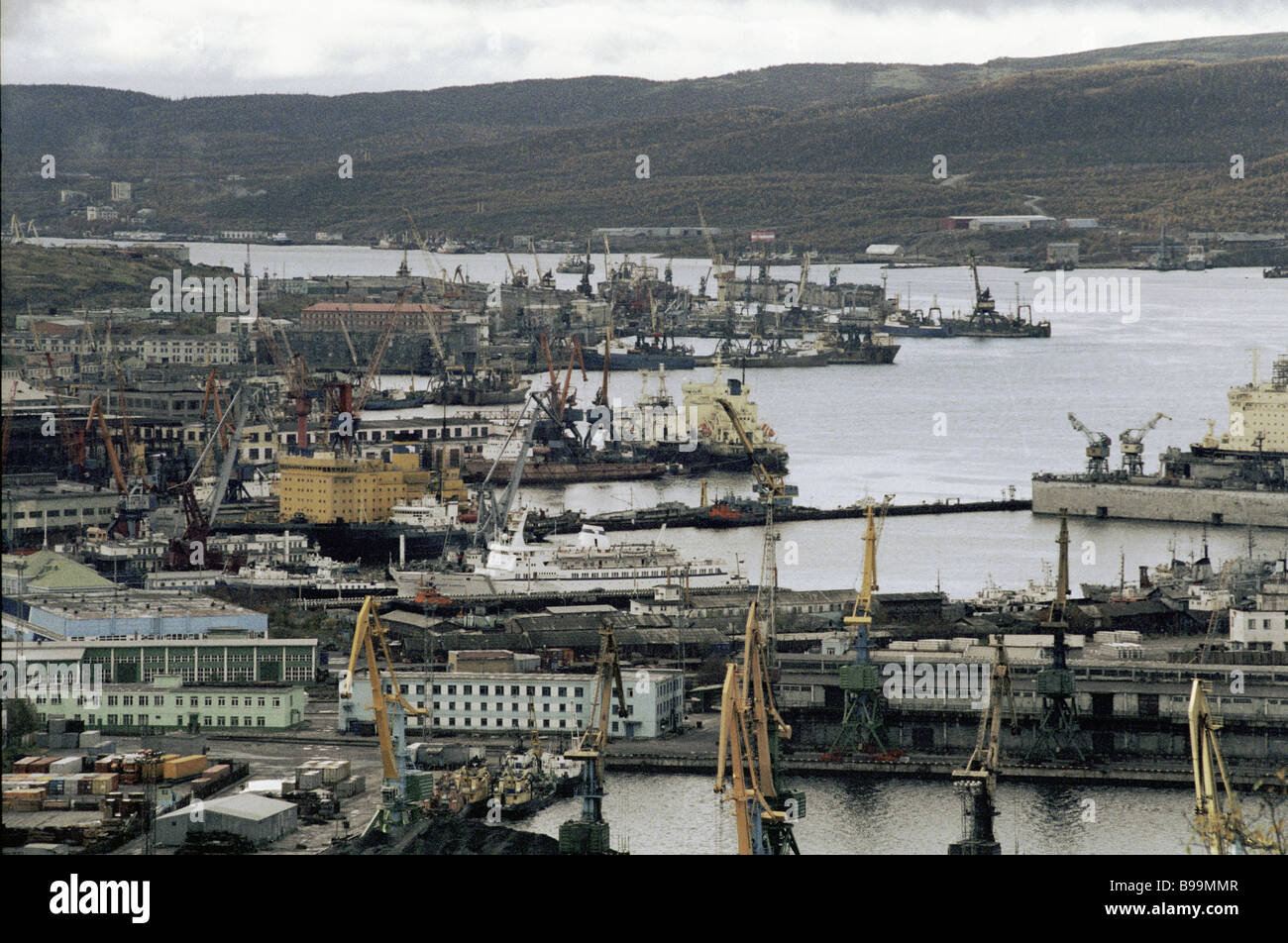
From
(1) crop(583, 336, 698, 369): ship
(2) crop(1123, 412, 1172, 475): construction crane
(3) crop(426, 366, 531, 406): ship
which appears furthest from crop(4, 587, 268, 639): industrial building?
(1) crop(583, 336, 698, 369): ship

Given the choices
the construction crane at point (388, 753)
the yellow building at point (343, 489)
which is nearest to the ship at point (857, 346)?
the yellow building at point (343, 489)

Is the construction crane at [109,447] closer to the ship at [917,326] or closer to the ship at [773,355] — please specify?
the ship at [773,355]

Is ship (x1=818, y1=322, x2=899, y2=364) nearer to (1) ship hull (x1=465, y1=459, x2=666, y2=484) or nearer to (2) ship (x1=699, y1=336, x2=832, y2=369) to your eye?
(2) ship (x1=699, y1=336, x2=832, y2=369)
